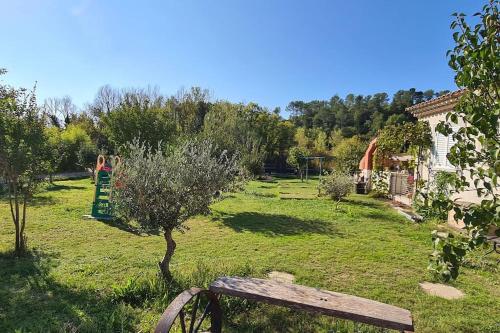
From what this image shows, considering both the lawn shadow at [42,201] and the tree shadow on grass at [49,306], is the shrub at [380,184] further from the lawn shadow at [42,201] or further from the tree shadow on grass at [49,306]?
the tree shadow on grass at [49,306]

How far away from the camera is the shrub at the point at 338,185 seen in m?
14.3

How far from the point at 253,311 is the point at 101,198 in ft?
27.7

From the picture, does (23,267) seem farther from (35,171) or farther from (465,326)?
(465,326)

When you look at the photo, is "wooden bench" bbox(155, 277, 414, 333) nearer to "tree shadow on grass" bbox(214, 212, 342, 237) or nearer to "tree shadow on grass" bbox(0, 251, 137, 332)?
"tree shadow on grass" bbox(0, 251, 137, 332)

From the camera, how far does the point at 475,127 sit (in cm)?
198

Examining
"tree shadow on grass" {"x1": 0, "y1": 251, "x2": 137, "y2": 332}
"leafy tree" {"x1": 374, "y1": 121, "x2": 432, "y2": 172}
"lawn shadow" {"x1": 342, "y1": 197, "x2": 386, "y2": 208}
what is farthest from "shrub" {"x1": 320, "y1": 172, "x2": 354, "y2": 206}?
"tree shadow on grass" {"x1": 0, "y1": 251, "x2": 137, "y2": 332}

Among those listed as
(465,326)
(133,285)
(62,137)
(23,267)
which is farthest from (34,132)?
(62,137)

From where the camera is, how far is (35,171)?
701 centimetres

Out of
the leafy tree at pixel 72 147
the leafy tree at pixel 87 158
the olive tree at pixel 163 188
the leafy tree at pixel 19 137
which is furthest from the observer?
the leafy tree at pixel 72 147

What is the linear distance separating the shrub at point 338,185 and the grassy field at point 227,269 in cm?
289

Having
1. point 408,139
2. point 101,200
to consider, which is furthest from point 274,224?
point 408,139

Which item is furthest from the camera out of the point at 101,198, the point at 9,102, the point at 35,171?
the point at 101,198

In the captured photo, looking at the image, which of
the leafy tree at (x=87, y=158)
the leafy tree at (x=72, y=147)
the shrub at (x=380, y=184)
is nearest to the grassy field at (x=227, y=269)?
the shrub at (x=380, y=184)

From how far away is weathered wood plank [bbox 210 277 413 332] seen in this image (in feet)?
10.6
